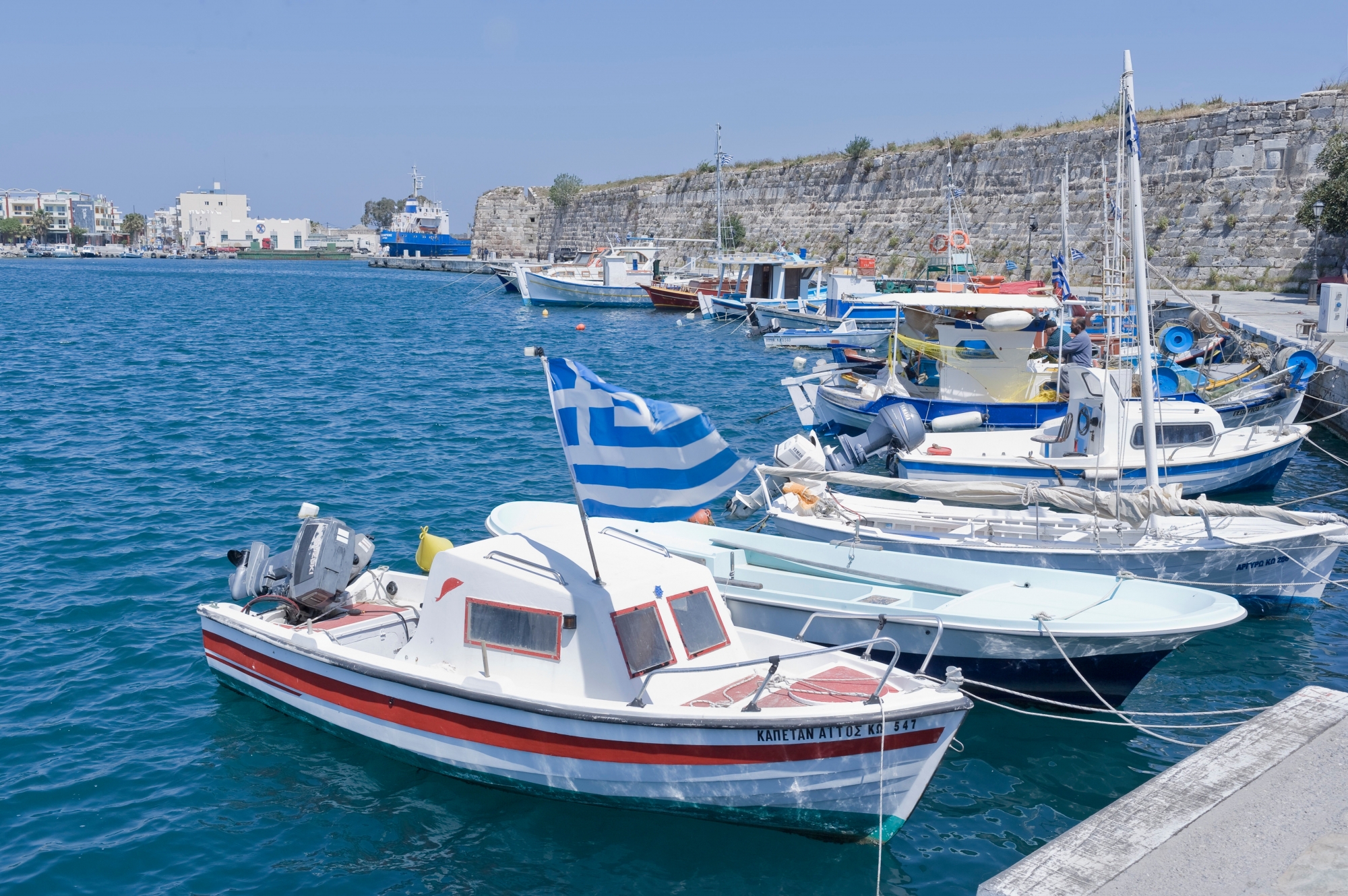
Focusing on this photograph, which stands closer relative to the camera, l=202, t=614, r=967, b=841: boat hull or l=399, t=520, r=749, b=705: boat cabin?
l=202, t=614, r=967, b=841: boat hull

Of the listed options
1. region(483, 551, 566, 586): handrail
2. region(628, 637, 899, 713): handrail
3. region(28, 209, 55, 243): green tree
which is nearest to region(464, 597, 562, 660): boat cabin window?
region(483, 551, 566, 586): handrail

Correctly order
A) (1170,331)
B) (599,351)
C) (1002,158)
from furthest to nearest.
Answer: (1002,158)
(599,351)
(1170,331)

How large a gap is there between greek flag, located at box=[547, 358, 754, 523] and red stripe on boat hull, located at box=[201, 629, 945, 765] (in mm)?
1835

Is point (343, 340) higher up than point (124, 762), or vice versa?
point (343, 340)

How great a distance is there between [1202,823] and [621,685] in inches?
154

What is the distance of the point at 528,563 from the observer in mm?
8219

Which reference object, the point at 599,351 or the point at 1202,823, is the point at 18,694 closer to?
the point at 1202,823

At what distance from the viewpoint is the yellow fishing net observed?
18922 millimetres

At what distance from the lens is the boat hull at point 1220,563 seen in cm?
1134

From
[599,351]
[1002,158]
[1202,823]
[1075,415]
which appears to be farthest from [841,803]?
[1002,158]

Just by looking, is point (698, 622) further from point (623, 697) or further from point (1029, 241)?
point (1029, 241)

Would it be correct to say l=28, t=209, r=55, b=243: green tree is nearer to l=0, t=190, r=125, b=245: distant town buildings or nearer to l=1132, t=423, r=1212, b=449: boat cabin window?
l=0, t=190, r=125, b=245: distant town buildings

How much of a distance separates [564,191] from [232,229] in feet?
373

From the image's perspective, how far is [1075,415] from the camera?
15.3 metres
